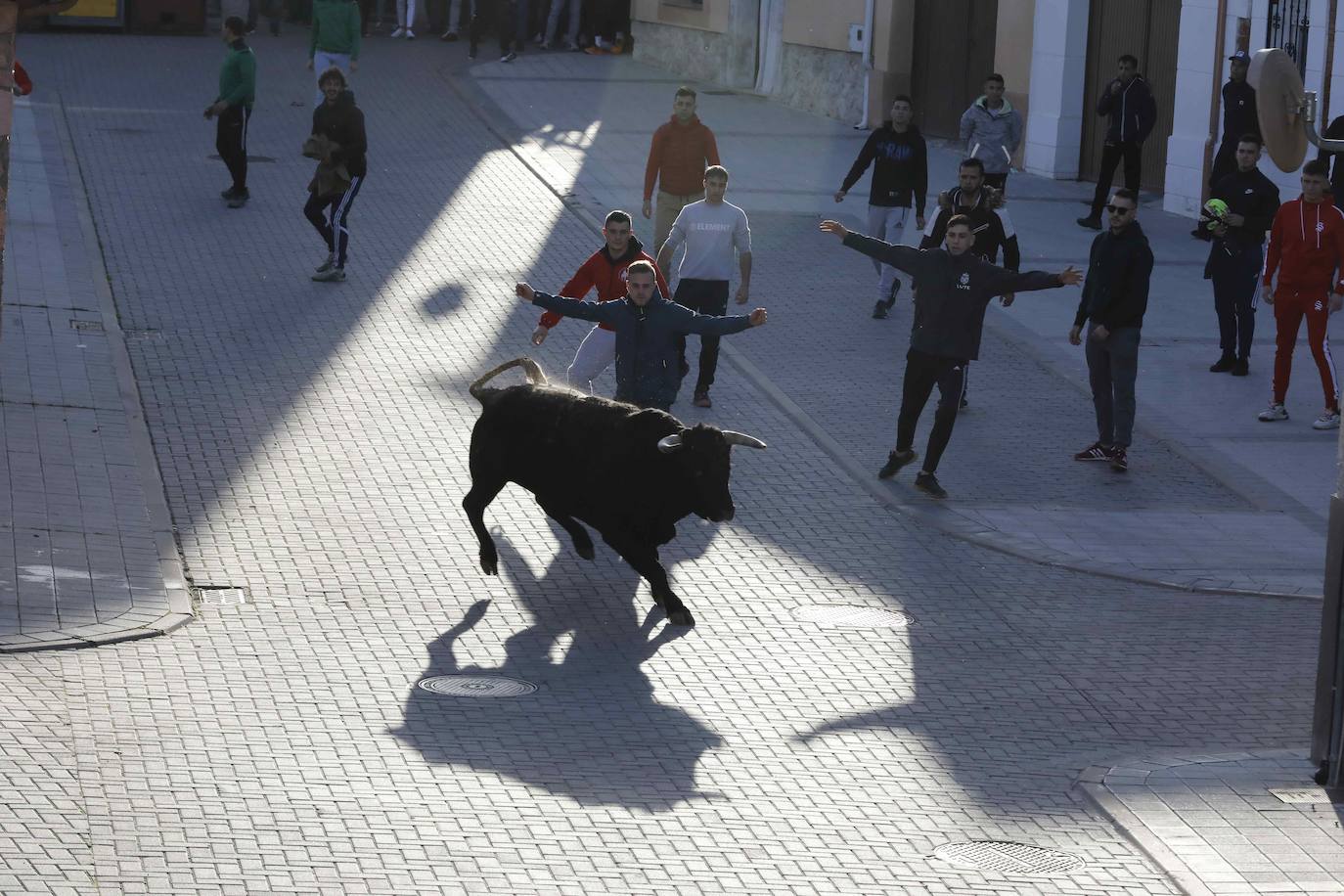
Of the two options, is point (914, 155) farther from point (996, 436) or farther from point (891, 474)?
point (891, 474)

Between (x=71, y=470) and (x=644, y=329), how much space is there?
→ 3.64m

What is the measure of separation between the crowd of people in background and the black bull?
31.3 inches

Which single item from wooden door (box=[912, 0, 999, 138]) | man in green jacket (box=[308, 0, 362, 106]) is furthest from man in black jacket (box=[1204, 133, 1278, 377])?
man in green jacket (box=[308, 0, 362, 106])

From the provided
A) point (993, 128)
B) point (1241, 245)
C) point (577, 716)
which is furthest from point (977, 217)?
point (577, 716)

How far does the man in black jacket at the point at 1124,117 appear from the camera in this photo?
22.7 metres

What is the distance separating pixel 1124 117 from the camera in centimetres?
2283

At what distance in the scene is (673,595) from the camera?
1084 cm

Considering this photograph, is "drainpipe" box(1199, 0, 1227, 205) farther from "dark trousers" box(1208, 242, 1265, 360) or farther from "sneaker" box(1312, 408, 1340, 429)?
"sneaker" box(1312, 408, 1340, 429)

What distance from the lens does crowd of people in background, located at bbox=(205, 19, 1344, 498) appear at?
1297 centimetres

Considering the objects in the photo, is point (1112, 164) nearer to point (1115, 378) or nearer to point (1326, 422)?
point (1326, 422)

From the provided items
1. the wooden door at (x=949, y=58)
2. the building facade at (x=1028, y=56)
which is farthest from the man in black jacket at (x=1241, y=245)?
the wooden door at (x=949, y=58)

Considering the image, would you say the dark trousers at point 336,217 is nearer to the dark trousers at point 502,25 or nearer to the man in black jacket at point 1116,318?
the man in black jacket at point 1116,318

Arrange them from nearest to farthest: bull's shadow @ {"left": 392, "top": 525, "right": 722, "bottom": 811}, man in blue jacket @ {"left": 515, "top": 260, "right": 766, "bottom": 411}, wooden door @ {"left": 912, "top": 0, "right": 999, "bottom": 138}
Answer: bull's shadow @ {"left": 392, "top": 525, "right": 722, "bottom": 811} < man in blue jacket @ {"left": 515, "top": 260, "right": 766, "bottom": 411} < wooden door @ {"left": 912, "top": 0, "right": 999, "bottom": 138}

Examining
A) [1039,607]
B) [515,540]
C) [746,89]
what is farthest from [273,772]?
[746,89]
